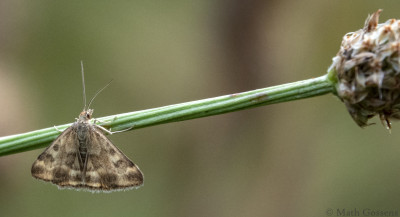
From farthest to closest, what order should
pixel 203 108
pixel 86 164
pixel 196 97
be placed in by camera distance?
1. pixel 196 97
2. pixel 86 164
3. pixel 203 108

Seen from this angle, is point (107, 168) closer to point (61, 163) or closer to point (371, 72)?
point (61, 163)

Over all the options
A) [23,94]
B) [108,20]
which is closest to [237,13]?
[108,20]

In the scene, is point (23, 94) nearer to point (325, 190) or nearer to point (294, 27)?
point (294, 27)

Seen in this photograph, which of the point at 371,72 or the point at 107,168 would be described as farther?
the point at 107,168

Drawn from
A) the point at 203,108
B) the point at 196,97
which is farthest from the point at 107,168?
the point at 196,97

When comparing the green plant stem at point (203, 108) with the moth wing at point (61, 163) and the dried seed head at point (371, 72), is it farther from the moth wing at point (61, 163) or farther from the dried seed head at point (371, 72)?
the moth wing at point (61, 163)
